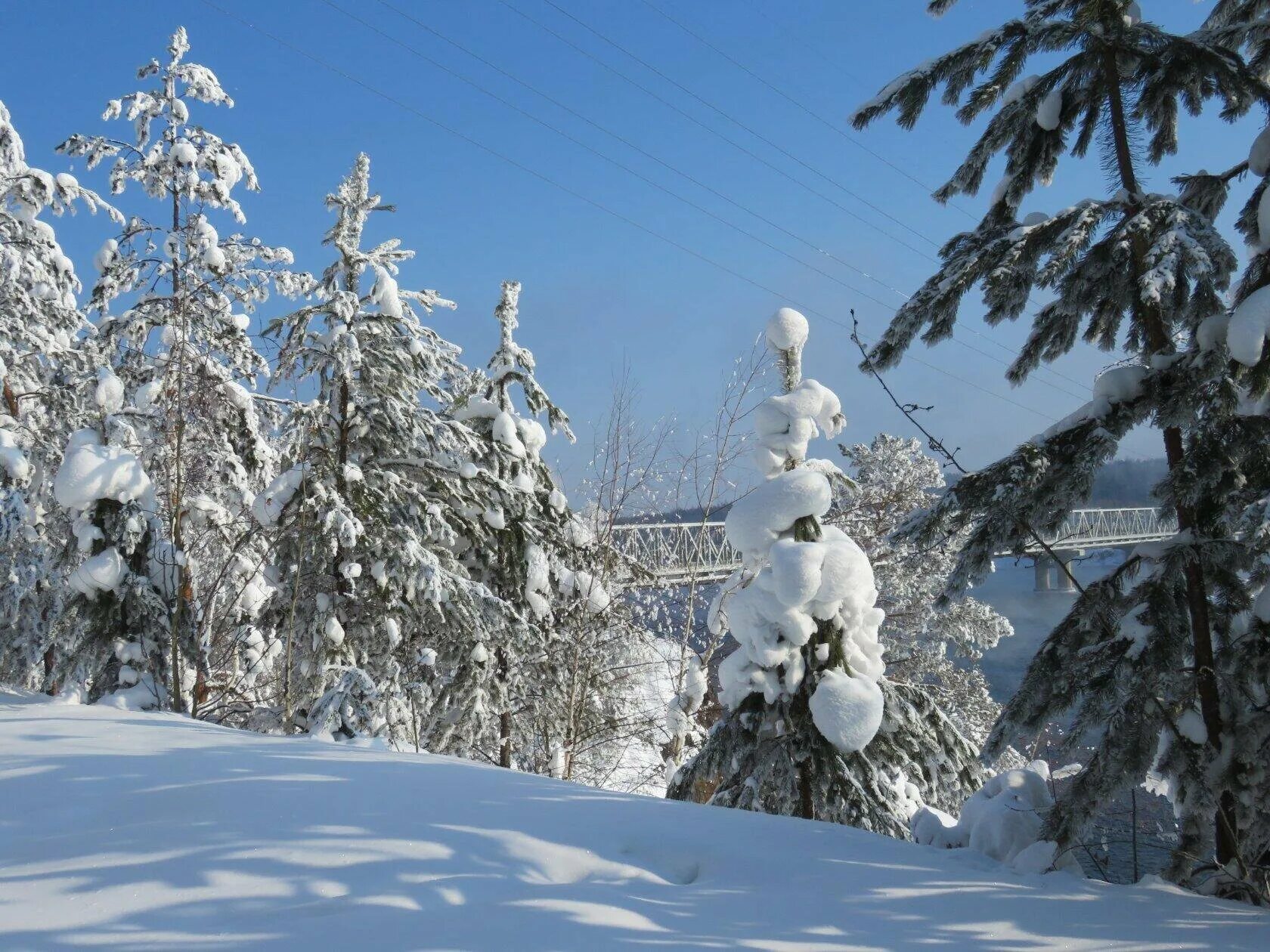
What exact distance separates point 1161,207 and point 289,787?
14.7ft

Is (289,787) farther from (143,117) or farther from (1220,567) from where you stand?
(143,117)

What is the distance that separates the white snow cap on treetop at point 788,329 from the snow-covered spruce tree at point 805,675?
12 millimetres

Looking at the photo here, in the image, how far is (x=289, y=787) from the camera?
134 inches

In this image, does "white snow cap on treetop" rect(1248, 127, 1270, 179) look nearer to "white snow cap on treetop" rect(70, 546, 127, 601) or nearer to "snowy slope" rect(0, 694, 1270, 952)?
"snowy slope" rect(0, 694, 1270, 952)

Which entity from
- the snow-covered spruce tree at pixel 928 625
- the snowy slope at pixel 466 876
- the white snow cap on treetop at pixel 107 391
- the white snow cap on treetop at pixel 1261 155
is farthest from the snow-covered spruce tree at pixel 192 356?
the snow-covered spruce tree at pixel 928 625

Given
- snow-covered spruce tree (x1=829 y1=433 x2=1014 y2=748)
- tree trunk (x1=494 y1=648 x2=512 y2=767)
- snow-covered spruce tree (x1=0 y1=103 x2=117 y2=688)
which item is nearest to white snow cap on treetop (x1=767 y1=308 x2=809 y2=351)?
tree trunk (x1=494 y1=648 x2=512 y2=767)

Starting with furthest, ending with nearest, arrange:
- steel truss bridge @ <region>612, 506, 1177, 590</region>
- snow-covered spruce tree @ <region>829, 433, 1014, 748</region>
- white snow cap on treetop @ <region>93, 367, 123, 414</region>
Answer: snow-covered spruce tree @ <region>829, 433, 1014, 748</region>
white snow cap on treetop @ <region>93, 367, 123, 414</region>
steel truss bridge @ <region>612, 506, 1177, 590</region>

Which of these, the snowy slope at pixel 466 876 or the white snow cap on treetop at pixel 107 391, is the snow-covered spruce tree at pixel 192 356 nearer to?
the white snow cap on treetop at pixel 107 391

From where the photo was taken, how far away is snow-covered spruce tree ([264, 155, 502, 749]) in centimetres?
822

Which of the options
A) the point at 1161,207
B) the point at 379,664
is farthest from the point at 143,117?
the point at 1161,207

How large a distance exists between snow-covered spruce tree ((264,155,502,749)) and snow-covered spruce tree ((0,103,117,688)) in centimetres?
388

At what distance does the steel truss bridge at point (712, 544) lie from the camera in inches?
175

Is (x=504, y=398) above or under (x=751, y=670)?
above

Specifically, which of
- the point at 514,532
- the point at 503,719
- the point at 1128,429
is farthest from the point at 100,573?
the point at 1128,429
